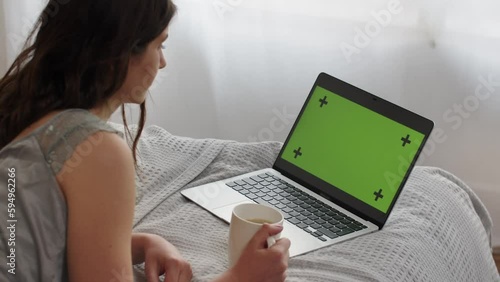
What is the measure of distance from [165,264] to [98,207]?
21cm

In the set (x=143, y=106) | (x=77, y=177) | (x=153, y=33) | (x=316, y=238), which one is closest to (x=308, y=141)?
(x=316, y=238)

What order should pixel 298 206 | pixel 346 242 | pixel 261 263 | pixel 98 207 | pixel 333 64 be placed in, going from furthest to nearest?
pixel 333 64 → pixel 298 206 → pixel 346 242 → pixel 261 263 → pixel 98 207

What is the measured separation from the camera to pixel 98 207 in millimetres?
986

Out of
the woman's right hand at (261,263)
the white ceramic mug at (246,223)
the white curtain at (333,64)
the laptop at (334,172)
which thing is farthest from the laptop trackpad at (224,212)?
the white curtain at (333,64)

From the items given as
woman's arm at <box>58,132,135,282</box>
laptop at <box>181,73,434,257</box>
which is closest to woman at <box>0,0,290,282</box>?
woman's arm at <box>58,132,135,282</box>

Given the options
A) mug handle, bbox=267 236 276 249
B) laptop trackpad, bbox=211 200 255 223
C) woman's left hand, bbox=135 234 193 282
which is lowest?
Answer: woman's left hand, bbox=135 234 193 282

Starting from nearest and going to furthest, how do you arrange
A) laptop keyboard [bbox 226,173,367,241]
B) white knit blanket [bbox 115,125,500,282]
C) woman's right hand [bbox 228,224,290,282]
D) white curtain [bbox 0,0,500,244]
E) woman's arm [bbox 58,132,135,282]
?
woman's arm [bbox 58,132,135,282], woman's right hand [bbox 228,224,290,282], white knit blanket [bbox 115,125,500,282], laptop keyboard [bbox 226,173,367,241], white curtain [bbox 0,0,500,244]

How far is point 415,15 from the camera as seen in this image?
7.06 feet

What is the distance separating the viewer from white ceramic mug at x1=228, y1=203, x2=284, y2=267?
3.80 ft

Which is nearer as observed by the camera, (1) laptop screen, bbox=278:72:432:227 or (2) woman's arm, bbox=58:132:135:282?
(2) woman's arm, bbox=58:132:135:282

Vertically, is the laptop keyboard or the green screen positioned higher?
the green screen

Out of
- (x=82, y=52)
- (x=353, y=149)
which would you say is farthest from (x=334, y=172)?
(x=82, y=52)

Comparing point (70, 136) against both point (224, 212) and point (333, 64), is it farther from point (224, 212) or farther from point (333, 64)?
point (333, 64)

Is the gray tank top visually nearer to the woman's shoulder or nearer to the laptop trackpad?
the woman's shoulder
